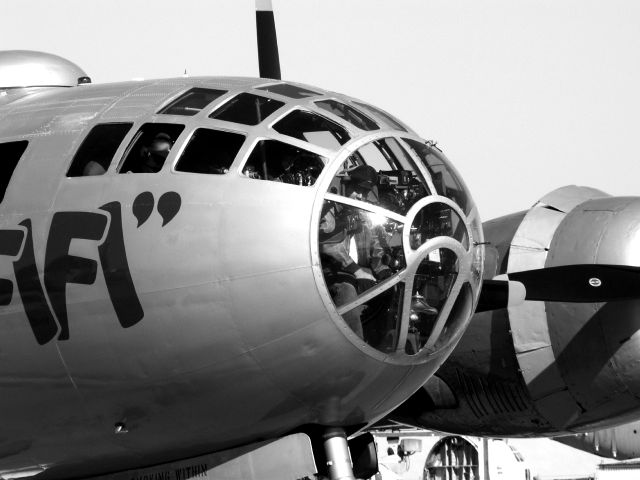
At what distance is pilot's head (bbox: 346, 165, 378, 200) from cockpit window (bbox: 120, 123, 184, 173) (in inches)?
53.1

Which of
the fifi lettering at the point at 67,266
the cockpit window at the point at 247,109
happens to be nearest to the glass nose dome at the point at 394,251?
the cockpit window at the point at 247,109

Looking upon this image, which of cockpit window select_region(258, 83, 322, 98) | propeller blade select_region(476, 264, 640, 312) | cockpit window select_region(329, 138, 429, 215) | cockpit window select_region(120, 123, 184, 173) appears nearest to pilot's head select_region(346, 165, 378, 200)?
cockpit window select_region(329, 138, 429, 215)

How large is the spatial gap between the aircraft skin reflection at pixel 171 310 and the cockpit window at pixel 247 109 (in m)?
0.08

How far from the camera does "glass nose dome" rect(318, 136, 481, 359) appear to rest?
28.9 feet

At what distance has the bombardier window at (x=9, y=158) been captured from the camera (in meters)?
9.84

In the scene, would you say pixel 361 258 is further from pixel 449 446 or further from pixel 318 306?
pixel 449 446

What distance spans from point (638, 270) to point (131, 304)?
6928mm

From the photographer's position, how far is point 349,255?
885 centimetres

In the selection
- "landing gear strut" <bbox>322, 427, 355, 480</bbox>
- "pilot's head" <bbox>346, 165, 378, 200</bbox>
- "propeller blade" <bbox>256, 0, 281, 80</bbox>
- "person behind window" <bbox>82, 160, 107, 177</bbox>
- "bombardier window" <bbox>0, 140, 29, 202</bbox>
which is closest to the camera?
"pilot's head" <bbox>346, 165, 378, 200</bbox>

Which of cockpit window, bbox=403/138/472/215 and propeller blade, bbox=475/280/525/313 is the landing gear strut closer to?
cockpit window, bbox=403/138/472/215

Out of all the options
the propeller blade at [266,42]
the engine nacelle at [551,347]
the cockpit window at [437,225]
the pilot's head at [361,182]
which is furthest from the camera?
the propeller blade at [266,42]

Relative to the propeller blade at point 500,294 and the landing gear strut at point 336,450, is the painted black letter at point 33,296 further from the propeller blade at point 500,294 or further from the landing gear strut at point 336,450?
the propeller blade at point 500,294

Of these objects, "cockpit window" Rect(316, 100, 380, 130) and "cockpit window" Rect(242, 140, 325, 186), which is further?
"cockpit window" Rect(316, 100, 380, 130)

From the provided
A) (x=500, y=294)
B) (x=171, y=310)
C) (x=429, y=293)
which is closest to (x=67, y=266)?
(x=171, y=310)
